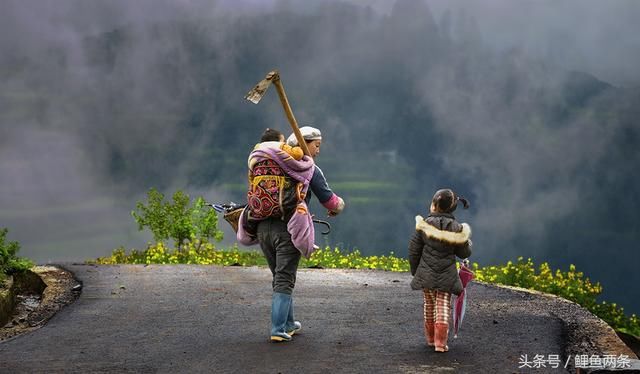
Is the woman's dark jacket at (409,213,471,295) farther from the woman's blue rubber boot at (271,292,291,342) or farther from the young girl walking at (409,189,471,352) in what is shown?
the woman's blue rubber boot at (271,292,291,342)

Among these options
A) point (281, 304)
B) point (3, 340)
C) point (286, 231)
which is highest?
point (286, 231)

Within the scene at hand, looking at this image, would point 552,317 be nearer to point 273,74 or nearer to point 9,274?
point 273,74

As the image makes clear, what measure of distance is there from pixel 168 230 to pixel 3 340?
916 cm

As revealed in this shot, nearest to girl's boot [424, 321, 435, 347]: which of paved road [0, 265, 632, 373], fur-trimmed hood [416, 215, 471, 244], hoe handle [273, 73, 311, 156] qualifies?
paved road [0, 265, 632, 373]

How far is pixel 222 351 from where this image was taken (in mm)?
8148

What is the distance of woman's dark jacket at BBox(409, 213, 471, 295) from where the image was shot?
25.5 ft

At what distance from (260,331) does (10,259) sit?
19.1ft

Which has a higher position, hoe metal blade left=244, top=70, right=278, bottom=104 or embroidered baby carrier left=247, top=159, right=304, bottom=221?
hoe metal blade left=244, top=70, right=278, bottom=104

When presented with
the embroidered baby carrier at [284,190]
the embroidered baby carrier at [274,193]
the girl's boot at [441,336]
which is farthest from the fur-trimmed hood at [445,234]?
the embroidered baby carrier at [274,193]

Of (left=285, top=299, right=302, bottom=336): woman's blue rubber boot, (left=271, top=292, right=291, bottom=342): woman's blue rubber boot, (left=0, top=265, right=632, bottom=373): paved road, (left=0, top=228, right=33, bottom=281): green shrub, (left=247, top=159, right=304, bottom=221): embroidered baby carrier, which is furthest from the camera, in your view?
(left=0, top=228, right=33, bottom=281): green shrub

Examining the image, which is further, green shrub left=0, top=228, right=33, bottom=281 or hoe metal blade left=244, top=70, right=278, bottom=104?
green shrub left=0, top=228, right=33, bottom=281

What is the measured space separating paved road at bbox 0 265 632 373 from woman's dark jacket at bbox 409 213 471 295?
69 centimetres

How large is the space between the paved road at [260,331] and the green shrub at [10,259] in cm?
96

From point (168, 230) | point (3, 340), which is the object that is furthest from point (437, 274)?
point (168, 230)
